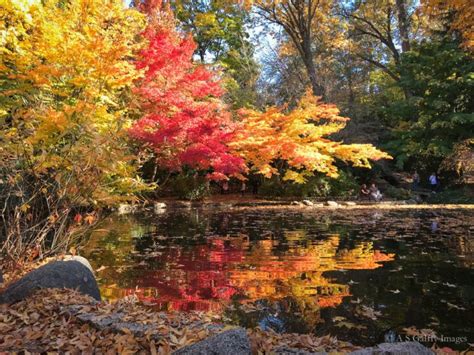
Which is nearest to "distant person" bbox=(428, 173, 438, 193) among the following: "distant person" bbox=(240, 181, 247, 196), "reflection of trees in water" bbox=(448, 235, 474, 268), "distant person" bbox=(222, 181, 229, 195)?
"distant person" bbox=(240, 181, 247, 196)

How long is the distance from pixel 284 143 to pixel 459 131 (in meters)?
9.49

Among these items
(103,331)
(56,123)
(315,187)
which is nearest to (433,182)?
(315,187)

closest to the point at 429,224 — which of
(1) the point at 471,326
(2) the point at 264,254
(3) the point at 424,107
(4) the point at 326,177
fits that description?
(2) the point at 264,254

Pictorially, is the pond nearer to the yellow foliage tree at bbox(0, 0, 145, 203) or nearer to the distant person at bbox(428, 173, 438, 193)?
the yellow foliage tree at bbox(0, 0, 145, 203)

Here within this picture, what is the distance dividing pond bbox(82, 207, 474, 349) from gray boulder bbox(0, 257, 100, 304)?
630 millimetres

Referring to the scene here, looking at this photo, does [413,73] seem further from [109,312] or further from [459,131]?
[109,312]

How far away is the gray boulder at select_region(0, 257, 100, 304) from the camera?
477 centimetres

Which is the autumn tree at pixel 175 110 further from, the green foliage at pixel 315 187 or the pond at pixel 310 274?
the green foliage at pixel 315 187

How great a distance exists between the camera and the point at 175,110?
575 inches

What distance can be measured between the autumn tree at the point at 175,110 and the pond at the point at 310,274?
3.61 m

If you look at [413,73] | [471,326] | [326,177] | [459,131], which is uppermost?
[413,73]

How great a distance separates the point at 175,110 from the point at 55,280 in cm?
1030

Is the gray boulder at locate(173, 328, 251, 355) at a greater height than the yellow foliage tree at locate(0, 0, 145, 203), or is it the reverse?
the yellow foliage tree at locate(0, 0, 145, 203)

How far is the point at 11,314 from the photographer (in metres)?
4.27
